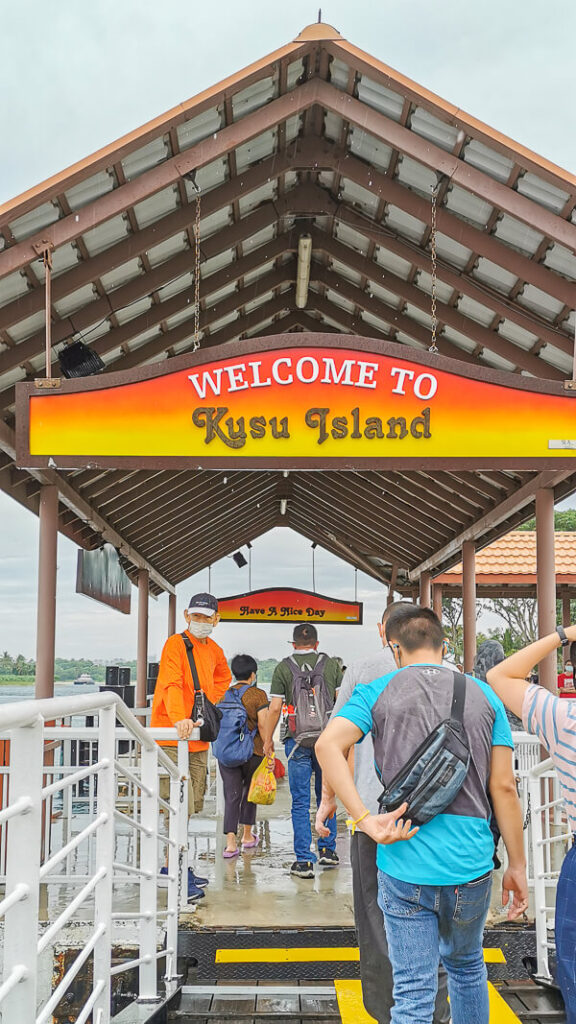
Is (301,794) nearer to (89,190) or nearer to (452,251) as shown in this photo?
(89,190)

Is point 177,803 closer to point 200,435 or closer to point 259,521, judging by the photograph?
point 200,435

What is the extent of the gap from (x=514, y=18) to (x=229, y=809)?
3867cm

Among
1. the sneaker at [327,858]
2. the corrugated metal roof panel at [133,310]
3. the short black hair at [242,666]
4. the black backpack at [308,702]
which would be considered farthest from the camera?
the corrugated metal roof panel at [133,310]

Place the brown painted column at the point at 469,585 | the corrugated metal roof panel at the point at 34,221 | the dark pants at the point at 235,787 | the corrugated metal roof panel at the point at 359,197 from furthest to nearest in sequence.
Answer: the brown painted column at the point at 469,585 → the corrugated metal roof panel at the point at 359,197 → the dark pants at the point at 235,787 → the corrugated metal roof panel at the point at 34,221

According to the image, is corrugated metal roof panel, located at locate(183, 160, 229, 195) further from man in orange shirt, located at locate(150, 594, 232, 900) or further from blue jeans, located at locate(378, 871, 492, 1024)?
blue jeans, located at locate(378, 871, 492, 1024)

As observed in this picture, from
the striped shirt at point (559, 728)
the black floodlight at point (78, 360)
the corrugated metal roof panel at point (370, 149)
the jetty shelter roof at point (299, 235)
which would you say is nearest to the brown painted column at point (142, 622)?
the jetty shelter roof at point (299, 235)

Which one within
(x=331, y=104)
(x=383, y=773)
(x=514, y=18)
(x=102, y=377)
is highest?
(x=514, y=18)

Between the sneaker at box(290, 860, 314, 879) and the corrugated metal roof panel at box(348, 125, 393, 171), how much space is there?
5007 mm

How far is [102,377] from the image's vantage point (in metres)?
5.12

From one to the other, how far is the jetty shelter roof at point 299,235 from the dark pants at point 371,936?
3.63 meters

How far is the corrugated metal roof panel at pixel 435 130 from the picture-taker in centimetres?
587

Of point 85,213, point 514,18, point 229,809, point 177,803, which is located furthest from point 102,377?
point 514,18

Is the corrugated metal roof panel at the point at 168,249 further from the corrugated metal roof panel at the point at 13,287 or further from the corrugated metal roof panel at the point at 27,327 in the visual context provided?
the corrugated metal roof panel at the point at 13,287

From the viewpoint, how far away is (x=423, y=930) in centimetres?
274
